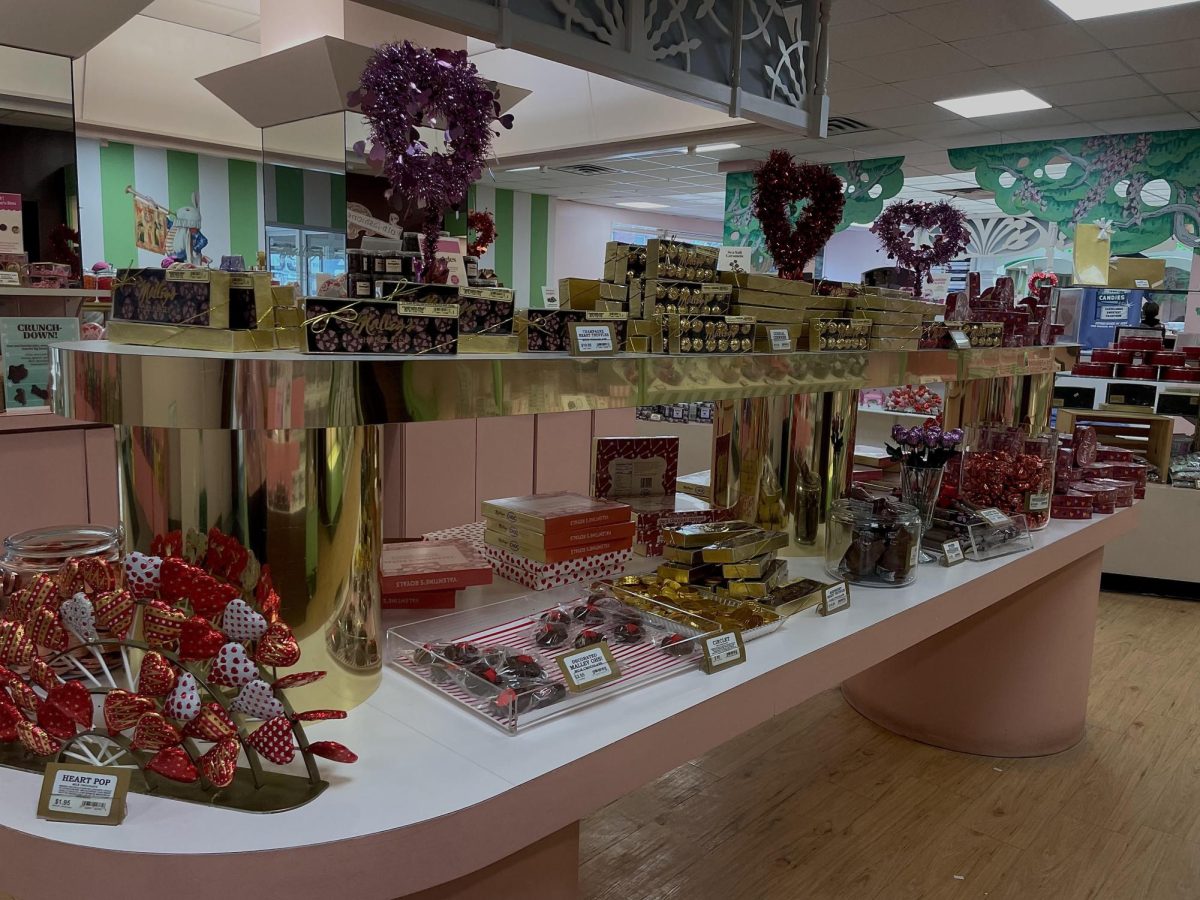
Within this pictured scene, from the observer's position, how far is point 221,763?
995mm

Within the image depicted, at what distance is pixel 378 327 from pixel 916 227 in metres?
2.31

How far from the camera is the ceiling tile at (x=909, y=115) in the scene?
7117 millimetres

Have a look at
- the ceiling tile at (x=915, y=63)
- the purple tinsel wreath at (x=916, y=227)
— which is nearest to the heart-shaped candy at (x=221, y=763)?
the purple tinsel wreath at (x=916, y=227)

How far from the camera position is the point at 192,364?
1067 millimetres

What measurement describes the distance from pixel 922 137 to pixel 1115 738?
6445 mm

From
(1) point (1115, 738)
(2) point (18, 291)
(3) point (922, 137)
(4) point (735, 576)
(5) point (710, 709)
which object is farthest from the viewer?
(3) point (922, 137)

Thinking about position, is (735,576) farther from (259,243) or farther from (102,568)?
(259,243)

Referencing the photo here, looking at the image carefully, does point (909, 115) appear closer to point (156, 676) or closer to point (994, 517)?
point (994, 517)

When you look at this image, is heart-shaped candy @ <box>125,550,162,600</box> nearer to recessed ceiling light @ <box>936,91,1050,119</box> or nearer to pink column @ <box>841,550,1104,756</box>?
pink column @ <box>841,550,1104,756</box>

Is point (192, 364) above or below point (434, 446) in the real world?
above

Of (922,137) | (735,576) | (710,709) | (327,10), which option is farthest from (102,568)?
(922,137)

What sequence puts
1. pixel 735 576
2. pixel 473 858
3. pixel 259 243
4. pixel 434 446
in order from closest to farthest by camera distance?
1. pixel 473 858
2. pixel 735 576
3. pixel 434 446
4. pixel 259 243

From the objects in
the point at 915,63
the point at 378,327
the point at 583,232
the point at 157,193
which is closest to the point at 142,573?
the point at 378,327

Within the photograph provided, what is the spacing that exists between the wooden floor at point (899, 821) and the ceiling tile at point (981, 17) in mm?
3734
